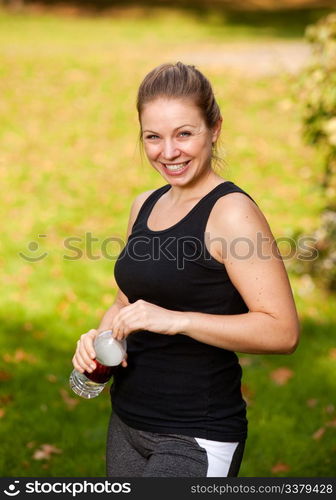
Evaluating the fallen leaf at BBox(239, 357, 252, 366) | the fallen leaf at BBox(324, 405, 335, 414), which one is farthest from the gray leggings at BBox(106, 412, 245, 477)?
the fallen leaf at BBox(239, 357, 252, 366)

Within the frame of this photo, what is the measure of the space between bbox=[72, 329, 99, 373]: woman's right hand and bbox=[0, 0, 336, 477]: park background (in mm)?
855

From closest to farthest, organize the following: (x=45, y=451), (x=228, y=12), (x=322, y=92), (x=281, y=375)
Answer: (x=45, y=451) < (x=281, y=375) < (x=322, y=92) < (x=228, y=12)

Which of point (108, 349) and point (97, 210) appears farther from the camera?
point (97, 210)

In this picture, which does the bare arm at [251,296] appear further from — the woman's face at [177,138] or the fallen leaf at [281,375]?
the fallen leaf at [281,375]

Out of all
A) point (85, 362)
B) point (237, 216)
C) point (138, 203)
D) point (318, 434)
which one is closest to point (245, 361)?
point (318, 434)

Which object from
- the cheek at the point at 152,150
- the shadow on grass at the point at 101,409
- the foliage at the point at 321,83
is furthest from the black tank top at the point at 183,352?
the foliage at the point at 321,83

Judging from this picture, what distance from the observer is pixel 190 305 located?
8.55 feet

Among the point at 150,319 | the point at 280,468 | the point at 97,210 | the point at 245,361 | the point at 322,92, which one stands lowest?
the point at 280,468

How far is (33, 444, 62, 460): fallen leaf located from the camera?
480cm

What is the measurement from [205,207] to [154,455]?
2.78ft

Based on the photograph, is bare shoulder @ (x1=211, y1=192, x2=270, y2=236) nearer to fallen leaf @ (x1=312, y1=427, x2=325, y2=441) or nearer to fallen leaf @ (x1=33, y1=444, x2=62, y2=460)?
fallen leaf @ (x1=33, y1=444, x2=62, y2=460)

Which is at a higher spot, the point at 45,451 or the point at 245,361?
the point at 245,361

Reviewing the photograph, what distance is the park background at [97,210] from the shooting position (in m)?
5.12

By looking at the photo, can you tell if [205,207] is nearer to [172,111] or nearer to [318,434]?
[172,111]
